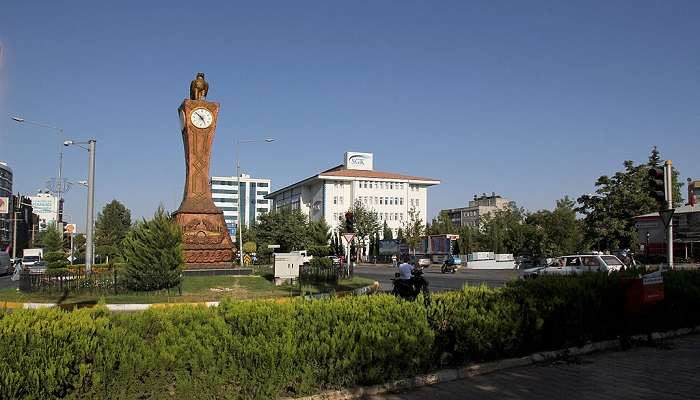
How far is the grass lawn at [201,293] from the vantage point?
19562 mm

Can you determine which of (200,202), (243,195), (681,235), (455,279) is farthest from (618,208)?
(243,195)

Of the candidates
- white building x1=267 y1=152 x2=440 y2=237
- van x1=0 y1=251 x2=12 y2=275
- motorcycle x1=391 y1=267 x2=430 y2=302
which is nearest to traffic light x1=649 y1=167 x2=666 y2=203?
motorcycle x1=391 y1=267 x2=430 y2=302

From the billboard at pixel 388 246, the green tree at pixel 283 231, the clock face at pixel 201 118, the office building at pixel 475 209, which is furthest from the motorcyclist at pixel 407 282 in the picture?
the office building at pixel 475 209

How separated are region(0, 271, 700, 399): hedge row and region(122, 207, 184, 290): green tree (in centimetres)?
1567

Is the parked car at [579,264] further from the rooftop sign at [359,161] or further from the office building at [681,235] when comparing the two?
the rooftop sign at [359,161]

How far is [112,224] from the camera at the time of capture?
7319 cm

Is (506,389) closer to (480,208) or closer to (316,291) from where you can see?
(316,291)

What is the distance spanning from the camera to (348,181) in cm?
10256

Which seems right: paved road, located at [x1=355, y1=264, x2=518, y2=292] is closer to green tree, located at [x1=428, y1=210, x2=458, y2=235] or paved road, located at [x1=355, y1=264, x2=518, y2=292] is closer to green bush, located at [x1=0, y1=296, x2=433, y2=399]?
green bush, located at [x1=0, y1=296, x2=433, y2=399]

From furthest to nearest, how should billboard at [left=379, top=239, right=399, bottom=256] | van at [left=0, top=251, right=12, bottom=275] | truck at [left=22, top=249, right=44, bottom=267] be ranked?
billboard at [left=379, top=239, right=399, bottom=256] < truck at [left=22, top=249, right=44, bottom=267] < van at [left=0, top=251, right=12, bottom=275]

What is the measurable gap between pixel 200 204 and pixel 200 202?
135 mm

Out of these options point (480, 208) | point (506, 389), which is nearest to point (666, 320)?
point (506, 389)

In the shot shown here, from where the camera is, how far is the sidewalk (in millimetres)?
6684

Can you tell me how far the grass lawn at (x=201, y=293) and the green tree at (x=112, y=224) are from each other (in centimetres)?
4000
